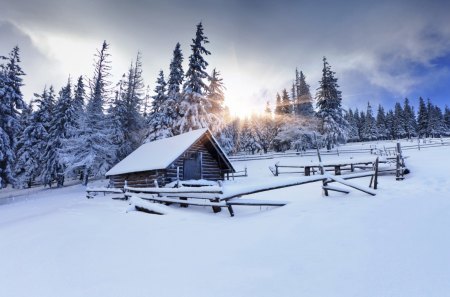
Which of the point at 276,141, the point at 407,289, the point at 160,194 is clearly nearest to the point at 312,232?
the point at 407,289

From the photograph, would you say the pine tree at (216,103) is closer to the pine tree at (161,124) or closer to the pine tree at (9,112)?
the pine tree at (161,124)

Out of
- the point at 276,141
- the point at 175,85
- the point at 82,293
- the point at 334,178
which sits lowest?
the point at 82,293

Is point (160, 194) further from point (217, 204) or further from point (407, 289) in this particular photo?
point (407, 289)

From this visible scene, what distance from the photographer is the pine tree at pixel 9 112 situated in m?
25.7

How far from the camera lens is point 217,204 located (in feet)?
30.1

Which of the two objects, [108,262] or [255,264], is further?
[108,262]

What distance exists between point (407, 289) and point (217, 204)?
6353 mm

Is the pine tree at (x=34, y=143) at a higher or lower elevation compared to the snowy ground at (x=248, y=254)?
higher

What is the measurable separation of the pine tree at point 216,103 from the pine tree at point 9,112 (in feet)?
67.7

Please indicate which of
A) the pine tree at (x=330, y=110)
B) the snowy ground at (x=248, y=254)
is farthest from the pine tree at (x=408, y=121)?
the snowy ground at (x=248, y=254)

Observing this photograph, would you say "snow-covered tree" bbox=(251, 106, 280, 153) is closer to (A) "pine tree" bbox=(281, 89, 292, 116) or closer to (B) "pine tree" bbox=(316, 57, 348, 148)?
(A) "pine tree" bbox=(281, 89, 292, 116)

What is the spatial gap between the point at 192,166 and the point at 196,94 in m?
11.8

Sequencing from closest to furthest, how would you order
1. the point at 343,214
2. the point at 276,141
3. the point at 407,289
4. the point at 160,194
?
the point at 407,289, the point at 343,214, the point at 160,194, the point at 276,141

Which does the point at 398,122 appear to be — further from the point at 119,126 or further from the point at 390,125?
the point at 119,126
